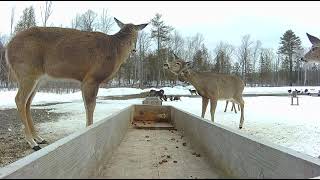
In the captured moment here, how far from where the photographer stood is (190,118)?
6656 millimetres

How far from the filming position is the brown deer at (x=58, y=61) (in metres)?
6.97

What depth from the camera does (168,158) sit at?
15.7 ft

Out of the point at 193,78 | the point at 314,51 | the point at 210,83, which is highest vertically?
the point at 314,51

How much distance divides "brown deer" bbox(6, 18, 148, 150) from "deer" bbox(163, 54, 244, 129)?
5461 millimetres

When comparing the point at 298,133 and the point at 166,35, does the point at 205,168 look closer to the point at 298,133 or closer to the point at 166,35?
the point at 298,133

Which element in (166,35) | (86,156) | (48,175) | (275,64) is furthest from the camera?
(275,64)

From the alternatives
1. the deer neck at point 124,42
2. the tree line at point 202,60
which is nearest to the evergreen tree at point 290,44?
the tree line at point 202,60

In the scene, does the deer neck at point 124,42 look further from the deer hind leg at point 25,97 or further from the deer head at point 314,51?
the deer head at point 314,51

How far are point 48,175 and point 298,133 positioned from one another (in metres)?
9.31

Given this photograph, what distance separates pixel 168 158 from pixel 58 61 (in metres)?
3.17

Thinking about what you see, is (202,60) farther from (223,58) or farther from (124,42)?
(124,42)

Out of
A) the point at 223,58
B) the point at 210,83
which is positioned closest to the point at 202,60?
the point at 223,58

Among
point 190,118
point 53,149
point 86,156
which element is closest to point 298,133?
point 190,118

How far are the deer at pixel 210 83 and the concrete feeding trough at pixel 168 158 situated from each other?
6085 mm
